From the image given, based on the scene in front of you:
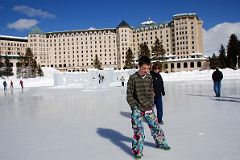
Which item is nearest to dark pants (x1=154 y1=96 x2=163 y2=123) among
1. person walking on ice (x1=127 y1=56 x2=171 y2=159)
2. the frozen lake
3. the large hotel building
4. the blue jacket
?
the blue jacket

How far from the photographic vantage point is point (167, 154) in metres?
5.00

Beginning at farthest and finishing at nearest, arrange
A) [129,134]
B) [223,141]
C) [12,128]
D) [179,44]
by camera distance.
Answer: [179,44]
[12,128]
[129,134]
[223,141]

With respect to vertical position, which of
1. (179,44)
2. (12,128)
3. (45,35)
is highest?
(45,35)

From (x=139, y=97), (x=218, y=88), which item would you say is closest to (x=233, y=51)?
(x=218, y=88)

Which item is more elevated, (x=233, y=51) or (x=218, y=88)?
(x=233, y=51)

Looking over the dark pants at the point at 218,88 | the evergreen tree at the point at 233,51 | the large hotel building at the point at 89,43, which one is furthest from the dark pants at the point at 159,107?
the large hotel building at the point at 89,43

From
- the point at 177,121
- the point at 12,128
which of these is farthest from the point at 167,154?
the point at 12,128

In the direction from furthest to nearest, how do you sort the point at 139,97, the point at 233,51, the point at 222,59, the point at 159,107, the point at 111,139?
the point at 222,59
the point at 233,51
the point at 159,107
the point at 111,139
the point at 139,97

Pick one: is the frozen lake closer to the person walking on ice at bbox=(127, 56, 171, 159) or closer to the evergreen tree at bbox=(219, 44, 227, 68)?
the person walking on ice at bbox=(127, 56, 171, 159)

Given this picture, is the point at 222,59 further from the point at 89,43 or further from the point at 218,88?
the point at 218,88

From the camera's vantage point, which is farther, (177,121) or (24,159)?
(177,121)

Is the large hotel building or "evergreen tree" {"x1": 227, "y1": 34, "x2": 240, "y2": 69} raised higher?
the large hotel building

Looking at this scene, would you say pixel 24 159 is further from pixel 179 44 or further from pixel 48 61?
pixel 48 61

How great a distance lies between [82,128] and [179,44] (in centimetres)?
12805
